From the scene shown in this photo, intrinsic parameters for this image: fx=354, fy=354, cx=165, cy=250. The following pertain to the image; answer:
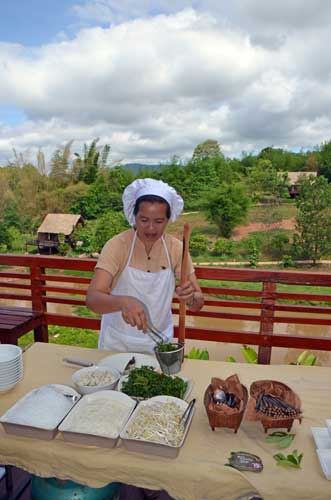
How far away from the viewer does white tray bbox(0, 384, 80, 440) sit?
104 cm

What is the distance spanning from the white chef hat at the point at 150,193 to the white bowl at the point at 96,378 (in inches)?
28.9

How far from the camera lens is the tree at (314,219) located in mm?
13484

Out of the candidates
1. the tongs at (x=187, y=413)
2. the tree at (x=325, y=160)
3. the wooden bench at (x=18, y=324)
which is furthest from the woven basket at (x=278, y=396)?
the tree at (x=325, y=160)

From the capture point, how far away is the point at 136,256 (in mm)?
1779

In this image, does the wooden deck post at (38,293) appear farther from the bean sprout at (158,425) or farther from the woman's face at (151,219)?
the bean sprout at (158,425)

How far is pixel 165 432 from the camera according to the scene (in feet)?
3.31

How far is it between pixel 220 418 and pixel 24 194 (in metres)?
19.9

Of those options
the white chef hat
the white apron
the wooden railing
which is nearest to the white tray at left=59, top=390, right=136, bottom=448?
the white apron

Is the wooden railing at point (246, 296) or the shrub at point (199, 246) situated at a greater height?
the wooden railing at point (246, 296)

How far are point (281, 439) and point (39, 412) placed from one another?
731 millimetres

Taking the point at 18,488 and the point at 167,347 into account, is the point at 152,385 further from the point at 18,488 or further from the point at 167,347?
the point at 18,488

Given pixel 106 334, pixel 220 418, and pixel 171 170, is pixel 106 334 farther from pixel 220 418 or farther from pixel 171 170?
pixel 171 170

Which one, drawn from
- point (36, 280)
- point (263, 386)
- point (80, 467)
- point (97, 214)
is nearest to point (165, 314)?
point (263, 386)

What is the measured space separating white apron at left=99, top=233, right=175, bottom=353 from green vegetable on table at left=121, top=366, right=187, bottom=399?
41 cm
